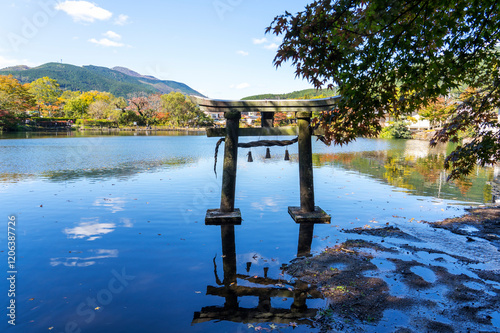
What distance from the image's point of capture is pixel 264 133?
9.70 metres

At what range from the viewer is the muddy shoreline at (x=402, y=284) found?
4.51 meters

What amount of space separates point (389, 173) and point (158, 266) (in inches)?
736

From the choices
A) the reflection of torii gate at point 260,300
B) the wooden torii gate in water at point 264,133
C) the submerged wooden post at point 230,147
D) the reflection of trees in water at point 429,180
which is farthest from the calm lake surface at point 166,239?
the submerged wooden post at point 230,147

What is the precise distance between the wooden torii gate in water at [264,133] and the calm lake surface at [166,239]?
18.2 inches

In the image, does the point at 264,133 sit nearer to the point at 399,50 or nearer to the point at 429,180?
the point at 399,50

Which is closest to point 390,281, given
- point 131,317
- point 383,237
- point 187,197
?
point 383,237

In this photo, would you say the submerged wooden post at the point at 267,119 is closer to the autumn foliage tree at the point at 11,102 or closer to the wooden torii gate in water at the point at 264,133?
the wooden torii gate in water at the point at 264,133

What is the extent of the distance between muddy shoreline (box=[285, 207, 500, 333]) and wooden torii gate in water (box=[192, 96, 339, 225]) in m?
2.00

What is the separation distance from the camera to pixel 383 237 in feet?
27.2

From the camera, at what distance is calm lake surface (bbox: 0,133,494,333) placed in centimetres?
498

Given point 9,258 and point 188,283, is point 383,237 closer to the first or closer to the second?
point 188,283

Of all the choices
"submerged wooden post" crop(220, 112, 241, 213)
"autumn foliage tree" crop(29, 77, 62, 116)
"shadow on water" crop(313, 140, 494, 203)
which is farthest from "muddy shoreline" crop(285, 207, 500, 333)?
"autumn foliage tree" crop(29, 77, 62, 116)

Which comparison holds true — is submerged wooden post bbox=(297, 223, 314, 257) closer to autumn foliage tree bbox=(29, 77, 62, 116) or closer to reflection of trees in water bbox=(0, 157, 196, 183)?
reflection of trees in water bbox=(0, 157, 196, 183)

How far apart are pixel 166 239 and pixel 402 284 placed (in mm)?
5867
